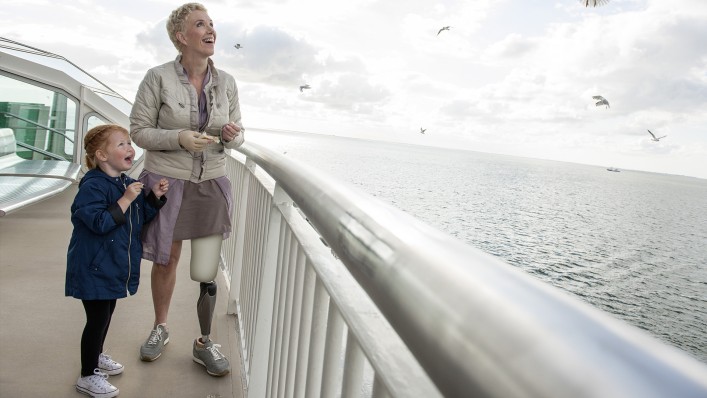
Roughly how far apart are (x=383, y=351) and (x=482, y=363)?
15.2 inches

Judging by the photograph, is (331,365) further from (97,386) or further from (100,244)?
(97,386)

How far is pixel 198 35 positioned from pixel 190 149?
62 cm

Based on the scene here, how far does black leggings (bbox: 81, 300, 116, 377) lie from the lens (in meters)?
2.59

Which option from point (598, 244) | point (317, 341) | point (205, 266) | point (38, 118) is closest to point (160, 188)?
point (205, 266)

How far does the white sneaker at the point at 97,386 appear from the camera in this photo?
101 inches

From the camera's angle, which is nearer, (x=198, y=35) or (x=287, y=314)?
(x=287, y=314)

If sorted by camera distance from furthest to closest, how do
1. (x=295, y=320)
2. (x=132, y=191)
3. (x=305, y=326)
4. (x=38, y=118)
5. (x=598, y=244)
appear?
1. (x=598, y=244)
2. (x=38, y=118)
3. (x=132, y=191)
4. (x=295, y=320)
5. (x=305, y=326)

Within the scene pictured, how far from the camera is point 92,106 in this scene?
10.2 meters

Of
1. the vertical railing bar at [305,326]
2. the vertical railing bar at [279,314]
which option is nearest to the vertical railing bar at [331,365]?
the vertical railing bar at [305,326]

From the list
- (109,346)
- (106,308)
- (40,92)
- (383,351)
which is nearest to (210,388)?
(106,308)

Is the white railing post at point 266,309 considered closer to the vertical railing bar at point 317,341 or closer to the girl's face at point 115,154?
the vertical railing bar at point 317,341

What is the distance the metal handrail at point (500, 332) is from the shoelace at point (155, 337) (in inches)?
110

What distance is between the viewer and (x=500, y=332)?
0.32 m

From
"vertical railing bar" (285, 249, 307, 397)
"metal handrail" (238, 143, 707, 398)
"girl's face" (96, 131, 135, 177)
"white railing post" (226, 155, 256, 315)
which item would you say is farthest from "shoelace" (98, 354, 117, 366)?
"metal handrail" (238, 143, 707, 398)
